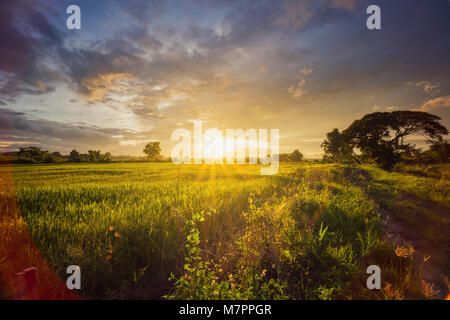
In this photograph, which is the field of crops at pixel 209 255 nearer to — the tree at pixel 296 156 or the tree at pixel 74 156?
the tree at pixel 74 156

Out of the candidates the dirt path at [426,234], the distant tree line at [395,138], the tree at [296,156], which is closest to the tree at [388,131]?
the distant tree line at [395,138]

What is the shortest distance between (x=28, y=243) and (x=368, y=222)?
23.2 feet

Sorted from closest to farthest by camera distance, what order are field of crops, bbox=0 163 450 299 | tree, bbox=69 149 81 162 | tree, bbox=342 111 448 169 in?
1. field of crops, bbox=0 163 450 299
2. tree, bbox=342 111 448 169
3. tree, bbox=69 149 81 162

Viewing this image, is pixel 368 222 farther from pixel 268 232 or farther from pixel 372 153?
pixel 372 153

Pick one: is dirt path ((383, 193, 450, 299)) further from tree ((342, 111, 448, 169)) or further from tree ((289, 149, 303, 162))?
tree ((289, 149, 303, 162))

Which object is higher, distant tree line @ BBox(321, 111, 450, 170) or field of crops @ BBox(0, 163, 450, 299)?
distant tree line @ BBox(321, 111, 450, 170)

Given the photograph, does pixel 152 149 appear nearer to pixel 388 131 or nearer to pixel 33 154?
pixel 33 154

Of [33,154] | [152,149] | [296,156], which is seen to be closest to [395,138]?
[296,156]

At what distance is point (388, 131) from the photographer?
21062 millimetres

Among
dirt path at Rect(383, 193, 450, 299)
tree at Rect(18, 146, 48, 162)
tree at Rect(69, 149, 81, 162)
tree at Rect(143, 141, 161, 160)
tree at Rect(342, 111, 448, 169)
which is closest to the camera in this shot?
dirt path at Rect(383, 193, 450, 299)

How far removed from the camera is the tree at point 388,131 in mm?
19452

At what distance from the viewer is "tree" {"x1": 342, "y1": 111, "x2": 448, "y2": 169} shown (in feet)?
63.8

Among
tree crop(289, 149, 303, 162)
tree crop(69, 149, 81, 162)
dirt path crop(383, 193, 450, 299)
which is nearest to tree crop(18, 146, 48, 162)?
tree crop(69, 149, 81, 162)
